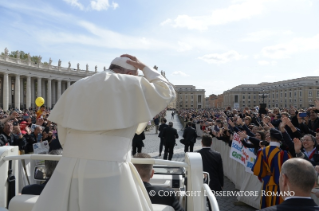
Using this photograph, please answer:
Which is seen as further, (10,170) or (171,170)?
(171,170)

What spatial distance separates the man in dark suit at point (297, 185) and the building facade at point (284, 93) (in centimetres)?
10600

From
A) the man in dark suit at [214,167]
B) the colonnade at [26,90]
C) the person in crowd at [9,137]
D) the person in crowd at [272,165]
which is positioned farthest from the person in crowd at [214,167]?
the colonnade at [26,90]

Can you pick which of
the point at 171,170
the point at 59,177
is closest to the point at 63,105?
the point at 59,177

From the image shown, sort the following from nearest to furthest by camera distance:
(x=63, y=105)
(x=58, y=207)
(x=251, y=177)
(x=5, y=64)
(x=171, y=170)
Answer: (x=58, y=207) → (x=63, y=105) → (x=171, y=170) → (x=251, y=177) → (x=5, y=64)

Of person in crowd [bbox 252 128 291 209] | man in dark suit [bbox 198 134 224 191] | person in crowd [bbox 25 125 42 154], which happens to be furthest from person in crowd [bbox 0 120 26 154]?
person in crowd [bbox 252 128 291 209]

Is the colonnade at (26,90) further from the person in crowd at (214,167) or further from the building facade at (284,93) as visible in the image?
the building facade at (284,93)

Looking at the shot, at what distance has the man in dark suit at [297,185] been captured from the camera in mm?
1926

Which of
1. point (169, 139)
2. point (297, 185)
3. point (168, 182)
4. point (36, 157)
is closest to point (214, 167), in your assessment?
point (168, 182)

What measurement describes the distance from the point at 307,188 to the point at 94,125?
167 cm

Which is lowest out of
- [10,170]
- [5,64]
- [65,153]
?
[10,170]

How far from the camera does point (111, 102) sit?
79.4 inches

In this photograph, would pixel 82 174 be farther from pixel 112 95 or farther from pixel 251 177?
pixel 251 177

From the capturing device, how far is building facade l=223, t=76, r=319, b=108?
118 m

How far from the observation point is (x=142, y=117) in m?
2.08
